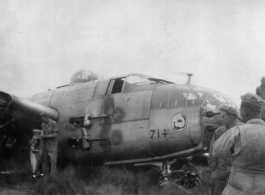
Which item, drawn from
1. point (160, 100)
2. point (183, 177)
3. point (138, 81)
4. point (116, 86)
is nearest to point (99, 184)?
point (183, 177)

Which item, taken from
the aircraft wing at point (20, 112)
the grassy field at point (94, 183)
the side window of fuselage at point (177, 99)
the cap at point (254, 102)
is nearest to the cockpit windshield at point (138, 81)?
the side window of fuselage at point (177, 99)

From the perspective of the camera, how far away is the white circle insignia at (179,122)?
7.30 metres

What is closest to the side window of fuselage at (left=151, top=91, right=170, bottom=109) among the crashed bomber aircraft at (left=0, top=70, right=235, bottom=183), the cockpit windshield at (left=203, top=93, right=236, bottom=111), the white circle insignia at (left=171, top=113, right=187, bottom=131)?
the crashed bomber aircraft at (left=0, top=70, right=235, bottom=183)

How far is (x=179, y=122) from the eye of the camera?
24.1 ft

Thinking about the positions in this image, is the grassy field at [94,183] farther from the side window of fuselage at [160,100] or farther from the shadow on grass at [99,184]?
the side window of fuselage at [160,100]

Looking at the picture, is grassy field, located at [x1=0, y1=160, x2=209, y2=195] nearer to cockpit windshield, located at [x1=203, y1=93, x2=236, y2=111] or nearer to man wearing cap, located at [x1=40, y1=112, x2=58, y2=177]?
man wearing cap, located at [x1=40, y1=112, x2=58, y2=177]

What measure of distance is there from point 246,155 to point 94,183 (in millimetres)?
5226

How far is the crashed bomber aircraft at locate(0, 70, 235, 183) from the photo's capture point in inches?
288

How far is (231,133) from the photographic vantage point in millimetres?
2928

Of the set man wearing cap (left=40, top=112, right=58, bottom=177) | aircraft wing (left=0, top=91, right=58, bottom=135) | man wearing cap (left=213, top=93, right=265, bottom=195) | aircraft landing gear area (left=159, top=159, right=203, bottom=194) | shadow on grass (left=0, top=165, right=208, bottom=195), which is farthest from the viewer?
aircraft wing (left=0, top=91, right=58, bottom=135)

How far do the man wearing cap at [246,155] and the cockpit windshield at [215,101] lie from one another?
169 inches

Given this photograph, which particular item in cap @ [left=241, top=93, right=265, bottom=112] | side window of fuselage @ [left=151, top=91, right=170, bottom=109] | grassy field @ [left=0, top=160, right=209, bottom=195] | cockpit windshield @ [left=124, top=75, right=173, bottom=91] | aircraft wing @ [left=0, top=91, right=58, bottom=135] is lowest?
grassy field @ [left=0, top=160, right=209, bottom=195]

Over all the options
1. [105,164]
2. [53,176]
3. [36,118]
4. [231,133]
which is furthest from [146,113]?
[231,133]

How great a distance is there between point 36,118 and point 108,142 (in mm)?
2605
